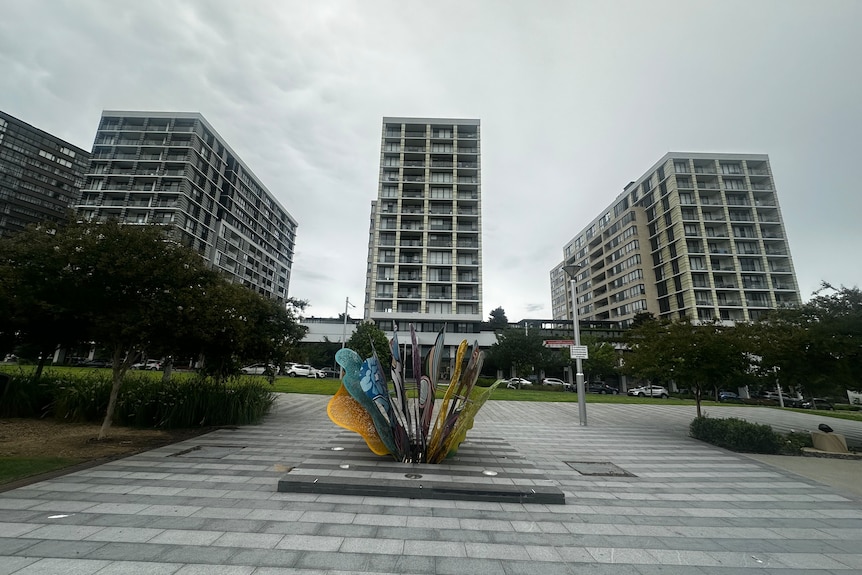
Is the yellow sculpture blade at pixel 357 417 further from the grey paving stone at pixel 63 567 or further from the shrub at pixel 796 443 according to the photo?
the shrub at pixel 796 443

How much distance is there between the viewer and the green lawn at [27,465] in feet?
19.5

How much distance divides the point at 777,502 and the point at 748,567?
3467 millimetres

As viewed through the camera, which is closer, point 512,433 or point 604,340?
point 512,433

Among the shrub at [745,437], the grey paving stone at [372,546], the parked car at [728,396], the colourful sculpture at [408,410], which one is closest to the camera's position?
the grey paving stone at [372,546]

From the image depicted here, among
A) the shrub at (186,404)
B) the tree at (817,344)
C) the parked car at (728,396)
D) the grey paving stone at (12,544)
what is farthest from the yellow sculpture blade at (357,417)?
the parked car at (728,396)

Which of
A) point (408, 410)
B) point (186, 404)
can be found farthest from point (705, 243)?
point (186, 404)

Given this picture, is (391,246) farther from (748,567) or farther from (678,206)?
(748,567)

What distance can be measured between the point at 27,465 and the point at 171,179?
5652cm

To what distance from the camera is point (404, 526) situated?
4566 mm

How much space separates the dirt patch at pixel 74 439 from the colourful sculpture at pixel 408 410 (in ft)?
16.8

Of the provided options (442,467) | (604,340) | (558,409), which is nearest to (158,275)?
(442,467)

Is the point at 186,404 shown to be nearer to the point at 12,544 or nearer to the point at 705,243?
the point at 12,544

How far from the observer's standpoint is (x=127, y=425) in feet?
34.6

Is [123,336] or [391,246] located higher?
[391,246]
